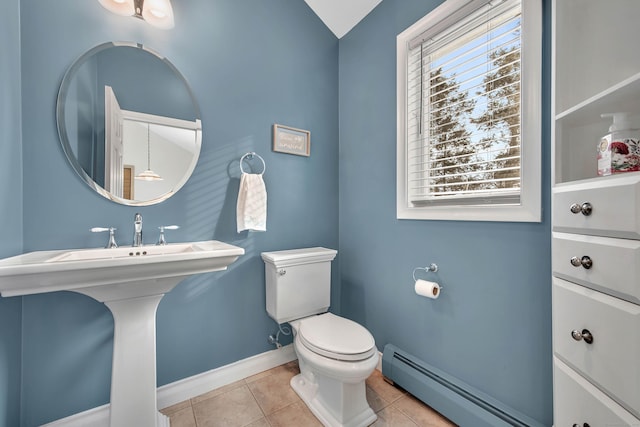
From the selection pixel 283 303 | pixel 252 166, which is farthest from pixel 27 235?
pixel 283 303

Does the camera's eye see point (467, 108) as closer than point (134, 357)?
No

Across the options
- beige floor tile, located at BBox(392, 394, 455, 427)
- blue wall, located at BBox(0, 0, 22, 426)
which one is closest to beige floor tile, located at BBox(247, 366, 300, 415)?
beige floor tile, located at BBox(392, 394, 455, 427)

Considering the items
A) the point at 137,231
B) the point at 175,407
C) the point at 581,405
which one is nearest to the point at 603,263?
the point at 581,405

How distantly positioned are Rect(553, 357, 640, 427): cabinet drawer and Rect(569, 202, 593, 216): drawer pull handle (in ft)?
1.58

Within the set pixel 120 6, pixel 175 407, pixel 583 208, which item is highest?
pixel 120 6

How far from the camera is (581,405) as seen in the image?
29.7 inches

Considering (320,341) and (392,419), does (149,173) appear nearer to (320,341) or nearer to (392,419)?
(320,341)

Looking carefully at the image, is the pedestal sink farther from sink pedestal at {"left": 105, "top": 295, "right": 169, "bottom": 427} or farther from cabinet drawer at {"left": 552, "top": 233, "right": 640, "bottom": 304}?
cabinet drawer at {"left": 552, "top": 233, "right": 640, "bottom": 304}

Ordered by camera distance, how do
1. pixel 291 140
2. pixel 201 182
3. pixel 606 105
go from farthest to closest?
pixel 291 140 → pixel 201 182 → pixel 606 105

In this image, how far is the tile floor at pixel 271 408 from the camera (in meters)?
1.33

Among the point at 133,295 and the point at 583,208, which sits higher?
the point at 583,208

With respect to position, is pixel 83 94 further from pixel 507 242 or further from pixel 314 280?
pixel 507 242

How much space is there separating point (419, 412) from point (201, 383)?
1.24m

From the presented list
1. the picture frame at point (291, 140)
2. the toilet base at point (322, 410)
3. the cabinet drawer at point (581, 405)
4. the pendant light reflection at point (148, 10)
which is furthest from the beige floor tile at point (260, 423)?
the pendant light reflection at point (148, 10)
